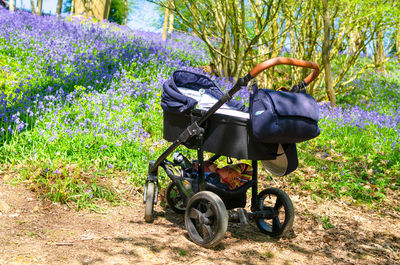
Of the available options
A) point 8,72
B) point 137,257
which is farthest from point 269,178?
point 8,72

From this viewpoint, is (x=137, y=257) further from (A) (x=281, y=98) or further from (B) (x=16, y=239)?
(A) (x=281, y=98)

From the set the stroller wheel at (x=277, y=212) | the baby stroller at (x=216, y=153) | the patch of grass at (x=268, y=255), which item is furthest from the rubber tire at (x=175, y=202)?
the patch of grass at (x=268, y=255)

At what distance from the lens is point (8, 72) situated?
623 cm

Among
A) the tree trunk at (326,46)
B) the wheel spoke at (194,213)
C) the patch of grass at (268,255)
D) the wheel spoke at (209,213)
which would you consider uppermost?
the tree trunk at (326,46)

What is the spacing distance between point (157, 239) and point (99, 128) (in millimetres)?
2054

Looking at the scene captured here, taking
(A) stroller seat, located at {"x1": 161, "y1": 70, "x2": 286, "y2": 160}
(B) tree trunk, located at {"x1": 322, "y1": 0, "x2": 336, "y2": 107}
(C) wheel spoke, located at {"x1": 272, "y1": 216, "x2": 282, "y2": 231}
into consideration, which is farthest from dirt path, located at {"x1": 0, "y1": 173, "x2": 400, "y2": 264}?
(B) tree trunk, located at {"x1": 322, "y1": 0, "x2": 336, "y2": 107}

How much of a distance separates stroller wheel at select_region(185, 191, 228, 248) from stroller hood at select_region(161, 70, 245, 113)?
742mm

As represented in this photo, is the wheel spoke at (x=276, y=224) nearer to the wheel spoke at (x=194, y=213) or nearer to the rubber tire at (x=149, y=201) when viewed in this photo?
the wheel spoke at (x=194, y=213)

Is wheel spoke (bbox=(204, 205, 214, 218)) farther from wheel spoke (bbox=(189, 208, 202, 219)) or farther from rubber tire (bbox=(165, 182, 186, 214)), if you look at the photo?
rubber tire (bbox=(165, 182, 186, 214))

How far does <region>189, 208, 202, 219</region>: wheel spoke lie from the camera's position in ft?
10.2

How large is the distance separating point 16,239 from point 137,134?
7.52ft

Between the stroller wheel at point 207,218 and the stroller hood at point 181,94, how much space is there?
2.43 feet

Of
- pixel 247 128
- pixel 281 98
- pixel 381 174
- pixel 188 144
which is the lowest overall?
pixel 381 174

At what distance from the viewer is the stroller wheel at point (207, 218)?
→ 289 cm
